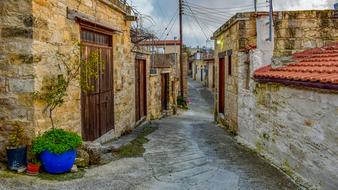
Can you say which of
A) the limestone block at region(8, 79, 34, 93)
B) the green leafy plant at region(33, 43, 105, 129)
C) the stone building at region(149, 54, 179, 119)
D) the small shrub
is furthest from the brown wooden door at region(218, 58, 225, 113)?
the small shrub

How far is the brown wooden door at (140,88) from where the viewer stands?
543 inches

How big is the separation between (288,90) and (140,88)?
8.13 metres

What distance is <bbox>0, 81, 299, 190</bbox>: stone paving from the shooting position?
18.3 ft

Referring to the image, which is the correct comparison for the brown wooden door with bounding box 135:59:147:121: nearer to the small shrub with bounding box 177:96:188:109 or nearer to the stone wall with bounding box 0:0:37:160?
the stone wall with bounding box 0:0:37:160

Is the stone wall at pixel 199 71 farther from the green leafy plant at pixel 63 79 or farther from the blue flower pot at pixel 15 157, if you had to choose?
the blue flower pot at pixel 15 157

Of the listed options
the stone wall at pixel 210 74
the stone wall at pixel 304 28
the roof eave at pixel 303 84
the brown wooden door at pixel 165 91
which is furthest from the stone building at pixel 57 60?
the stone wall at pixel 210 74

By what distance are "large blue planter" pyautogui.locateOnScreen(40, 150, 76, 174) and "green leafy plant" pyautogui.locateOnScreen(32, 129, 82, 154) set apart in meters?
0.08

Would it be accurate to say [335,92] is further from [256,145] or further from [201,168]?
[256,145]

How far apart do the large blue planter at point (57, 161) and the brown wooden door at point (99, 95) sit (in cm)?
194

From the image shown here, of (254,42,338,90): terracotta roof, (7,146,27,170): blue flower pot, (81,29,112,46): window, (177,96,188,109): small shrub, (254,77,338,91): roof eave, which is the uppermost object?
(81,29,112,46): window

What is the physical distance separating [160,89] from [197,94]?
17.6m

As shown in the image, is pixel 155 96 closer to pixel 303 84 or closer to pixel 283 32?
pixel 283 32

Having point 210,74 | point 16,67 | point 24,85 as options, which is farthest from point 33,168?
point 210,74

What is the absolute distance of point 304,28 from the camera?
984 cm
